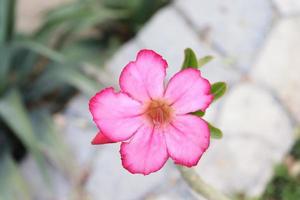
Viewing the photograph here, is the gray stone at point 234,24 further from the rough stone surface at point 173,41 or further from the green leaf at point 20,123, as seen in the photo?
the green leaf at point 20,123

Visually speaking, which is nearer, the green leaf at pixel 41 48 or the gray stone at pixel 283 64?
the green leaf at pixel 41 48

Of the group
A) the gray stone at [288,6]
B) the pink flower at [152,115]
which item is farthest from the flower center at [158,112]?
the gray stone at [288,6]

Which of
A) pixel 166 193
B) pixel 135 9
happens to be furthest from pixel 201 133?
pixel 135 9

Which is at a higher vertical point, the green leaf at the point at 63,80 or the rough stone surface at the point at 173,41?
the rough stone surface at the point at 173,41

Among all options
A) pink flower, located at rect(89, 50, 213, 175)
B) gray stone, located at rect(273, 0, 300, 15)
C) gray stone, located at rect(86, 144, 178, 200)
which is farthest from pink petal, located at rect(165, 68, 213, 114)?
gray stone, located at rect(273, 0, 300, 15)

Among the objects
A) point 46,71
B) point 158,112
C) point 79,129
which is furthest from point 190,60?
point 46,71

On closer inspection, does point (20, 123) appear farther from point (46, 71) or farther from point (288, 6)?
point (288, 6)

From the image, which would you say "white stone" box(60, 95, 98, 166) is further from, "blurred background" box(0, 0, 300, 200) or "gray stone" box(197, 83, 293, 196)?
"gray stone" box(197, 83, 293, 196)
